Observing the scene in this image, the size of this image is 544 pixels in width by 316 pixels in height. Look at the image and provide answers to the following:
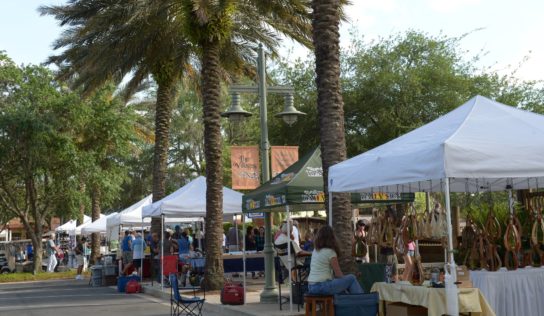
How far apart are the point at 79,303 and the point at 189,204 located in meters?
4.21

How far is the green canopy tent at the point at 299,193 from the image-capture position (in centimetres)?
1211

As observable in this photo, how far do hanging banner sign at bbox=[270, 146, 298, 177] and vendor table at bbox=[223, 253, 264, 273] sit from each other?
205 inches

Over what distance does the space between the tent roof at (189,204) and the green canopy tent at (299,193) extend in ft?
17.2

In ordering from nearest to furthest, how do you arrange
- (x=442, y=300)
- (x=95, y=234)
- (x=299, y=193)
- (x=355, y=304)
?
1. (x=442, y=300)
2. (x=355, y=304)
3. (x=299, y=193)
4. (x=95, y=234)

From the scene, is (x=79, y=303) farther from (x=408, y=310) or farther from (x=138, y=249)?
(x=408, y=310)

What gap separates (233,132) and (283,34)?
96.2ft

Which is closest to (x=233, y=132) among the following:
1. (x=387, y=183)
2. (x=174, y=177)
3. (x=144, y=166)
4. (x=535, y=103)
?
(x=174, y=177)

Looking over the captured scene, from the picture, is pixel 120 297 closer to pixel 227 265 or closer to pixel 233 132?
pixel 227 265

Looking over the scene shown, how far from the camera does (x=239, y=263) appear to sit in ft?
66.1

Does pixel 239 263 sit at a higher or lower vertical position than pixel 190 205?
lower

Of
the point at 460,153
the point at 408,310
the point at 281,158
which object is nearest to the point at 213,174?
the point at 281,158

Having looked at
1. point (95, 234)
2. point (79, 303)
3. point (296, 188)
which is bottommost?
point (79, 303)

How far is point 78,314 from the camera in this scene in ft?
48.3

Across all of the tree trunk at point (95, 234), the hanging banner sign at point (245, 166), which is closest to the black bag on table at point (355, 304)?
the hanging banner sign at point (245, 166)
